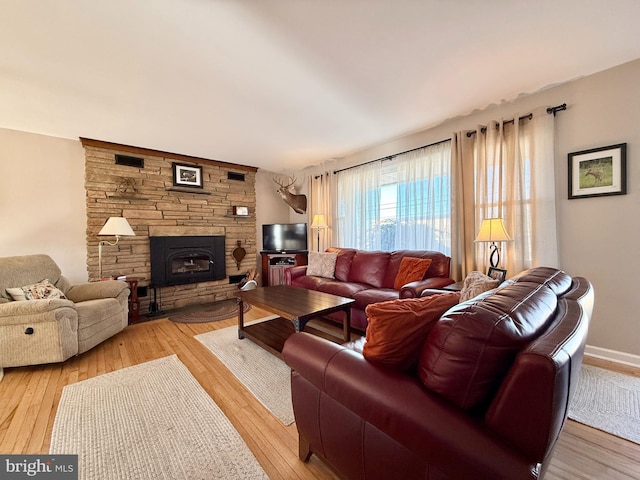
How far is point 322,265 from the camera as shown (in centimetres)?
395

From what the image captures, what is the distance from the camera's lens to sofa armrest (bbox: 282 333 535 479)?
684 millimetres

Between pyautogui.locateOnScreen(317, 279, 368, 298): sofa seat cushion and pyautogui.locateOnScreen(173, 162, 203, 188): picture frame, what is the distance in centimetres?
284

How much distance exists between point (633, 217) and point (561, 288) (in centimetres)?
173

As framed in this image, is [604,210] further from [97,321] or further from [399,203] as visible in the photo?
[97,321]

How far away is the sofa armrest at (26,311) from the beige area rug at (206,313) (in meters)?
1.46

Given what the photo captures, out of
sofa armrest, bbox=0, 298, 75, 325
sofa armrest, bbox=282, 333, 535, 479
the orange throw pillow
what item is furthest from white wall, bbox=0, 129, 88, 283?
the orange throw pillow

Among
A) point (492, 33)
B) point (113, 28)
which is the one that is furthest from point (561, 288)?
point (113, 28)

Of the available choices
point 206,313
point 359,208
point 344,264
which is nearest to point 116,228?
point 206,313

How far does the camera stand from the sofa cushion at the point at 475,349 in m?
0.78

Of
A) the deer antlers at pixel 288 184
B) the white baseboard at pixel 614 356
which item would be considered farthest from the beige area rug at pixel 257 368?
the deer antlers at pixel 288 184

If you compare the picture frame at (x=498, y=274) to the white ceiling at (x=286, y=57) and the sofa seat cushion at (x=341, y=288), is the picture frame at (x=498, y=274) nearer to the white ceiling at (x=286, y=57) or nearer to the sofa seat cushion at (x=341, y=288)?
the sofa seat cushion at (x=341, y=288)

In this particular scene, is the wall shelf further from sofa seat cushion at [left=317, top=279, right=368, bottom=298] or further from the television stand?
sofa seat cushion at [left=317, top=279, right=368, bottom=298]

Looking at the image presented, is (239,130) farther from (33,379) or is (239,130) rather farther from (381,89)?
(33,379)

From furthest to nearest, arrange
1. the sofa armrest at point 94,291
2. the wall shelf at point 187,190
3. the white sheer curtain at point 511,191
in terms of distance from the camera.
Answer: the wall shelf at point 187,190
the sofa armrest at point 94,291
the white sheer curtain at point 511,191
